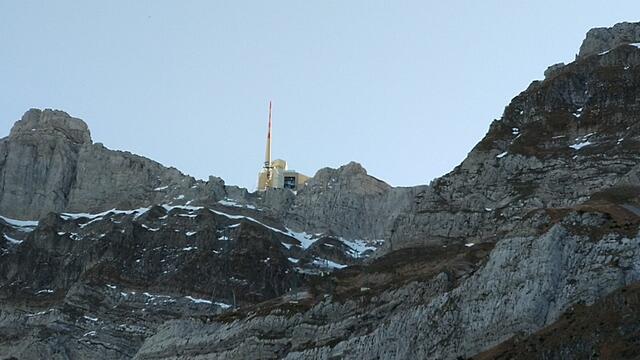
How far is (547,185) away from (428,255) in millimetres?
17279

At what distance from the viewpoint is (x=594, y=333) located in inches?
4085

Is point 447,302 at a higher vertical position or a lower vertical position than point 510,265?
lower

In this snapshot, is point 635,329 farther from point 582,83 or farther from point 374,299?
point 582,83

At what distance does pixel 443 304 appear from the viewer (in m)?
135

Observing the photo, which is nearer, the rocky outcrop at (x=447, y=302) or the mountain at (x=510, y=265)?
the mountain at (x=510, y=265)

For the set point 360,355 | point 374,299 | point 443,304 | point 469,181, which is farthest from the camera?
point 469,181

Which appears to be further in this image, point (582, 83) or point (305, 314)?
point (582, 83)

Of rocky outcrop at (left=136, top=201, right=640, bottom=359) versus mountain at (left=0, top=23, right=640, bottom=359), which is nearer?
mountain at (left=0, top=23, right=640, bottom=359)

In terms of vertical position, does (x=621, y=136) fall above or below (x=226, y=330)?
above

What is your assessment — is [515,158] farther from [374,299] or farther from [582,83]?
[374,299]

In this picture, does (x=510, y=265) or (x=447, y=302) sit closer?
(x=510, y=265)

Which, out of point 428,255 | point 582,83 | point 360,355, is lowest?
point 360,355

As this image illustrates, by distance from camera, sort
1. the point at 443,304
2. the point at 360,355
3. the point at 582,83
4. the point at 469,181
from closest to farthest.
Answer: the point at 443,304
the point at 360,355
the point at 469,181
the point at 582,83

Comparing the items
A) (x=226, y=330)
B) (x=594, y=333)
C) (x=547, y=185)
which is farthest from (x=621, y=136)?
(x=594, y=333)
